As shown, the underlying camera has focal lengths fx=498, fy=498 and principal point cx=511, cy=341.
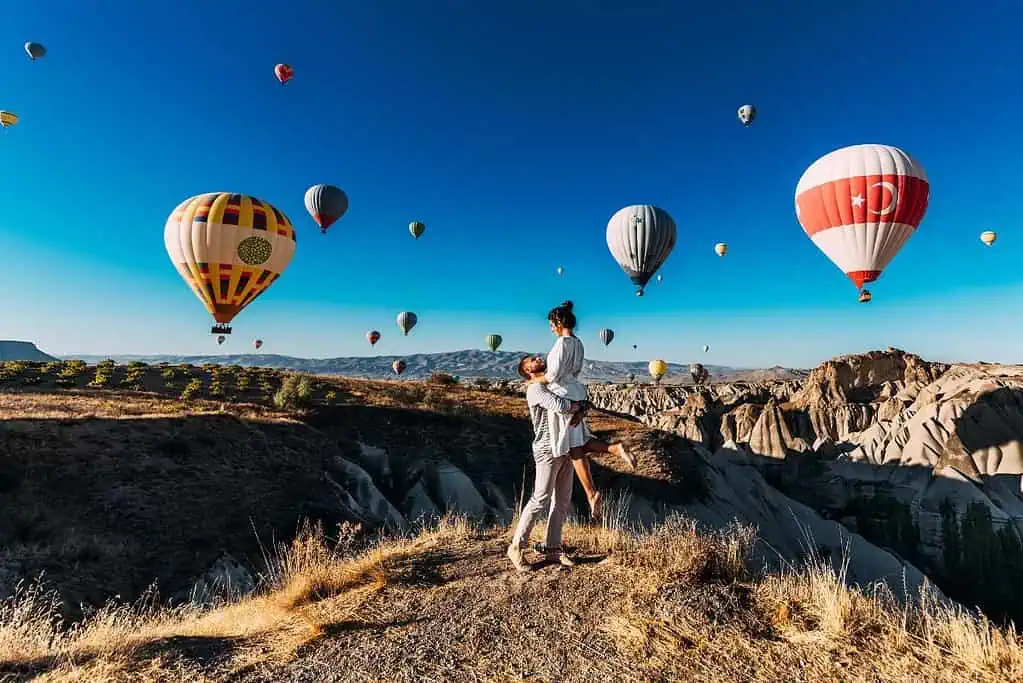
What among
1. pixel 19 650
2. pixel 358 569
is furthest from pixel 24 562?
pixel 358 569

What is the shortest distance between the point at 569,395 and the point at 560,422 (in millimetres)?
286

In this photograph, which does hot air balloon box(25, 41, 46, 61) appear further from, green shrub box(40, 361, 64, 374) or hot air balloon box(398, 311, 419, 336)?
hot air balloon box(398, 311, 419, 336)

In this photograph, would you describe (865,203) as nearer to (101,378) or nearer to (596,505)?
(596,505)

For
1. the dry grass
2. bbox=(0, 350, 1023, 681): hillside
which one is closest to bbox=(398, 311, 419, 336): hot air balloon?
bbox=(0, 350, 1023, 681): hillside

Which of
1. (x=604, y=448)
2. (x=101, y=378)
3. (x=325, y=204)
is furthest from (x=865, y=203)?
(x=101, y=378)

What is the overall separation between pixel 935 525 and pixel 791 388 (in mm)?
77966

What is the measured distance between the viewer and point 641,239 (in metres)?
27.0

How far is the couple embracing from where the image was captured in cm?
476

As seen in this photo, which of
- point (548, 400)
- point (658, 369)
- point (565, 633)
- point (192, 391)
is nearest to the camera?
point (565, 633)

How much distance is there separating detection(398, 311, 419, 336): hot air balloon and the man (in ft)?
153

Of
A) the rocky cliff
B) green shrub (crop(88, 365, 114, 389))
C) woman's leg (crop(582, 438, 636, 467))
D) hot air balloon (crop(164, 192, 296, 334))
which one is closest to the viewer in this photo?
woman's leg (crop(582, 438, 636, 467))

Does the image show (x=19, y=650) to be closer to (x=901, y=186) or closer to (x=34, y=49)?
(x=901, y=186)

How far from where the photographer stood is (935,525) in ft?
121

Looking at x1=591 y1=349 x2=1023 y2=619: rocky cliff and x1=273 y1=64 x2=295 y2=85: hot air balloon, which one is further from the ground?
x1=273 y1=64 x2=295 y2=85: hot air balloon
